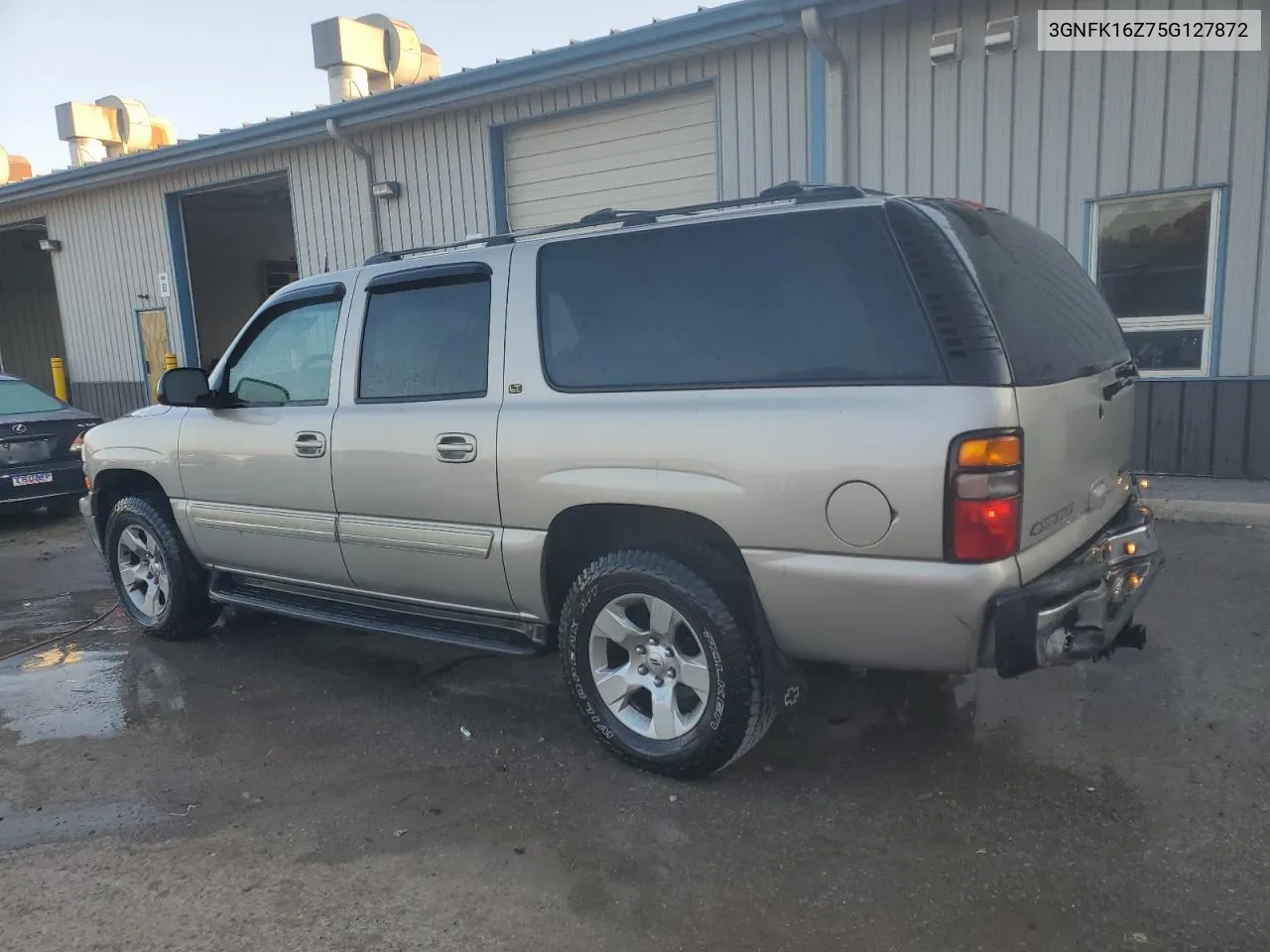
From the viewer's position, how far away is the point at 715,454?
10.2 feet

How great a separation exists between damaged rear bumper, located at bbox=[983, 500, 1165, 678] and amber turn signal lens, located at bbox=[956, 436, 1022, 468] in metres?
0.39

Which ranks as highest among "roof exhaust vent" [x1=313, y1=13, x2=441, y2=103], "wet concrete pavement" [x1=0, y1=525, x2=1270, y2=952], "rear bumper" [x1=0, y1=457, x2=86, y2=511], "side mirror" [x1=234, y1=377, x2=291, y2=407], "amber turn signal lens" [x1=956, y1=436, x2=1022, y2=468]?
"roof exhaust vent" [x1=313, y1=13, x2=441, y2=103]

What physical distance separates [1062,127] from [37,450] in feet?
30.8

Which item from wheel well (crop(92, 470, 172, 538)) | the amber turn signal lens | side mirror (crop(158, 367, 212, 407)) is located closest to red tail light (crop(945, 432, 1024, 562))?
the amber turn signal lens

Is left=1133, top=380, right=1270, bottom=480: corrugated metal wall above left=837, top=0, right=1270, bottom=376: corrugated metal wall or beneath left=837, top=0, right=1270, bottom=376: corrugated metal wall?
beneath

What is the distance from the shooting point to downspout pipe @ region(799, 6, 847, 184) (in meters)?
8.52

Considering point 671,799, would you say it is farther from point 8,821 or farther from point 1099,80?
point 1099,80

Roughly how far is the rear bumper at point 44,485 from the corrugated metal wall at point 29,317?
635 inches

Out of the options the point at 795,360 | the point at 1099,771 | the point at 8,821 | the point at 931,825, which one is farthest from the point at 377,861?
the point at 1099,771

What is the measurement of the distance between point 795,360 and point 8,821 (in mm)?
3142

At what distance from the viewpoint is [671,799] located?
10.8 ft

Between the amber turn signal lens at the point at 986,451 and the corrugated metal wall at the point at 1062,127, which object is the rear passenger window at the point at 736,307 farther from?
the corrugated metal wall at the point at 1062,127

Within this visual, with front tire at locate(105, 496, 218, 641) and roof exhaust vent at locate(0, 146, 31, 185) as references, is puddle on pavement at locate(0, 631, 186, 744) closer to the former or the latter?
front tire at locate(105, 496, 218, 641)

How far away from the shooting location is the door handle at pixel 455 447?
3709 mm
